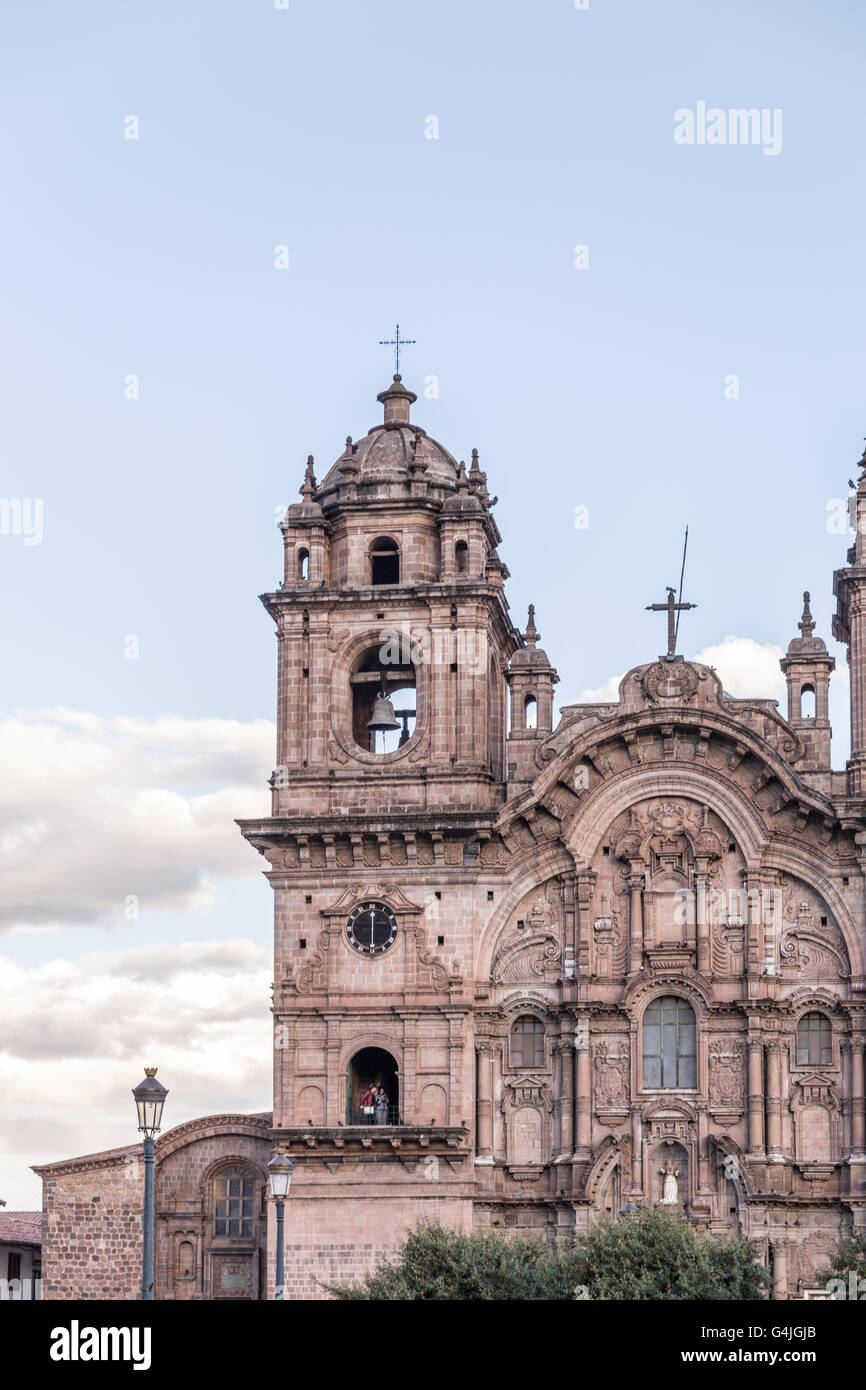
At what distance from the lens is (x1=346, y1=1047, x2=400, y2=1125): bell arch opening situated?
174ft

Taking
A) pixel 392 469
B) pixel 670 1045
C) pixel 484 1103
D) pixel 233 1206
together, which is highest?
pixel 392 469

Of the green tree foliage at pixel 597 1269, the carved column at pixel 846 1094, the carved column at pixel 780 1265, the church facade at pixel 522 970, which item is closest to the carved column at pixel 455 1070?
the church facade at pixel 522 970

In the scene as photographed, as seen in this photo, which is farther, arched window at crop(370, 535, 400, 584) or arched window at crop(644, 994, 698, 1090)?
arched window at crop(370, 535, 400, 584)

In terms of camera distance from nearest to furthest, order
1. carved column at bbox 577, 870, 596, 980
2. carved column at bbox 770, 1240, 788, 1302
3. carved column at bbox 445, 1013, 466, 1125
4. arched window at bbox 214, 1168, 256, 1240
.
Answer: carved column at bbox 770, 1240, 788, 1302
carved column at bbox 445, 1013, 466, 1125
carved column at bbox 577, 870, 596, 980
arched window at bbox 214, 1168, 256, 1240

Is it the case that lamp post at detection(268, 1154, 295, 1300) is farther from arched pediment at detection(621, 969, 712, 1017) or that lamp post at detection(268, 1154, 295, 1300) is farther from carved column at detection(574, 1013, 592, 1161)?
arched pediment at detection(621, 969, 712, 1017)

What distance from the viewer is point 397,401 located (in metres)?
59.3

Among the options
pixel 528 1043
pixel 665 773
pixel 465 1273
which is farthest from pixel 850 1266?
pixel 665 773

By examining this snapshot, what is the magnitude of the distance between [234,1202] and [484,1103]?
6.86 meters

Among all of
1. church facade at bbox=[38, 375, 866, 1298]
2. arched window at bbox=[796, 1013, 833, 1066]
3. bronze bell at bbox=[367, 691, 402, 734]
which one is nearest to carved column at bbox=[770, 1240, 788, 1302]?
church facade at bbox=[38, 375, 866, 1298]

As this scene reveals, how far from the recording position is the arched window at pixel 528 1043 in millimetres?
53562

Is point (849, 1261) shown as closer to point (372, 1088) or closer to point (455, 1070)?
point (455, 1070)

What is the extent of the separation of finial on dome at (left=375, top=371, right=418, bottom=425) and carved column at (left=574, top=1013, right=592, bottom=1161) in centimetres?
1670

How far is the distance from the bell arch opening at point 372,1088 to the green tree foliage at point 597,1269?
7148mm
